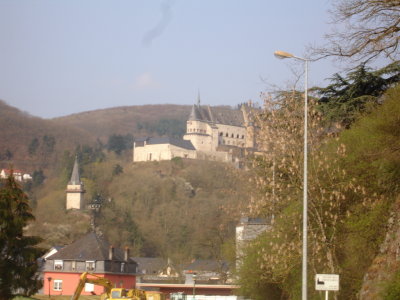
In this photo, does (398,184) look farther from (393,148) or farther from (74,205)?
(74,205)

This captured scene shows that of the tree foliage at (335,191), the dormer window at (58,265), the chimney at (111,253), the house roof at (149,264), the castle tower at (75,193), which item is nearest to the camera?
the tree foliage at (335,191)

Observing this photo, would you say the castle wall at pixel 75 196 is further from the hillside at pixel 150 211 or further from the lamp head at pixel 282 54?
the lamp head at pixel 282 54

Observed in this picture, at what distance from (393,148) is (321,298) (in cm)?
664

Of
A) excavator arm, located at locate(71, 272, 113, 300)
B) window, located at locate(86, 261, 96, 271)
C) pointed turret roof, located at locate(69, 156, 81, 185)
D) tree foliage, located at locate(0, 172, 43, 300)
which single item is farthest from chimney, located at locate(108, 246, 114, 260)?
pointed turret roof, located at locate(69, 156, 81, 185)

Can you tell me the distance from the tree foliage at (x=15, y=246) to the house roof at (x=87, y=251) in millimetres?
32070

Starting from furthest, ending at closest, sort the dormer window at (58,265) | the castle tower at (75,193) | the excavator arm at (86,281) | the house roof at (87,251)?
1. the castle tower at (75,193)
2. the dormer window at (58,265)
3. the house roof at (87,251)
4. the excavator arm at (86,281)

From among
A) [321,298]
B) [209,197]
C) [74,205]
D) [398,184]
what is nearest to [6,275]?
[321,298]

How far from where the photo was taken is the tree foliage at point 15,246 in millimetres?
43331

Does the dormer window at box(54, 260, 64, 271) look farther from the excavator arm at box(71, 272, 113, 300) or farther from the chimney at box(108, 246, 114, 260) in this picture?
the excavator arm at box(71, 272, 113, 300)

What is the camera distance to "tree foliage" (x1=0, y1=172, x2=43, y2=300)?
4333cm

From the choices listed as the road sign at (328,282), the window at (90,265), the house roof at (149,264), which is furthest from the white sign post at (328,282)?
the house roof at (149,264)

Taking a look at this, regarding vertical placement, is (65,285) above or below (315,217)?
below

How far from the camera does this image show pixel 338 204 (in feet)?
91.1

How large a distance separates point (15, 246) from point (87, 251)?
3561cm
